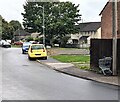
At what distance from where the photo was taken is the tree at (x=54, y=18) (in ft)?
217

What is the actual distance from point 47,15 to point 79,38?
3479 cm

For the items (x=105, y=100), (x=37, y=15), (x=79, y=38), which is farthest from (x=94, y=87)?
(x=79, y=38)

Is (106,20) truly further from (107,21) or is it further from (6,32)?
(6,32)

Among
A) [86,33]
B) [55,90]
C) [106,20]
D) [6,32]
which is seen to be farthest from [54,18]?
[55,90]

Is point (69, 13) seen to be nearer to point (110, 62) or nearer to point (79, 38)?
point (79, 38)

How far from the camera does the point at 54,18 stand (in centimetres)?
6694

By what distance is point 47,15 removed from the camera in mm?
66812

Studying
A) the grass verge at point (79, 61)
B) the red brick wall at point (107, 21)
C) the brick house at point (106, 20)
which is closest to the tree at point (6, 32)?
the brick house at point (106, 20)

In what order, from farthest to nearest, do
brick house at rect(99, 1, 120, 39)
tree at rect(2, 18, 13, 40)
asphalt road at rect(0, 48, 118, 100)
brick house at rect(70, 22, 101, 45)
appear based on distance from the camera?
tree at rect(2, 18, 13, 40) → brick house at rect(70, 22, 101, 45) → brick house at rect(99, 1, 120, 39) → asphalt road at rect(0, 48, 118, 100)

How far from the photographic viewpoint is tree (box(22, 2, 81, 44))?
217ft

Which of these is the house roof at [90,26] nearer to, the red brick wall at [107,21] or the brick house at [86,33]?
the brick house at [86,33]

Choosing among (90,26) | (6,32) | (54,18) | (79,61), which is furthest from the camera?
(6,32)

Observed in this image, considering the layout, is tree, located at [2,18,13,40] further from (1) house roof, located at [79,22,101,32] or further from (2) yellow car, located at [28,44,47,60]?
(2) yellow car, located at [28,44,47,60]

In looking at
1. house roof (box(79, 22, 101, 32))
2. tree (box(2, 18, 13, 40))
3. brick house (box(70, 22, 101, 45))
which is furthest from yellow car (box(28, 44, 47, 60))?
tree (box(2, 18, 13, 40))
